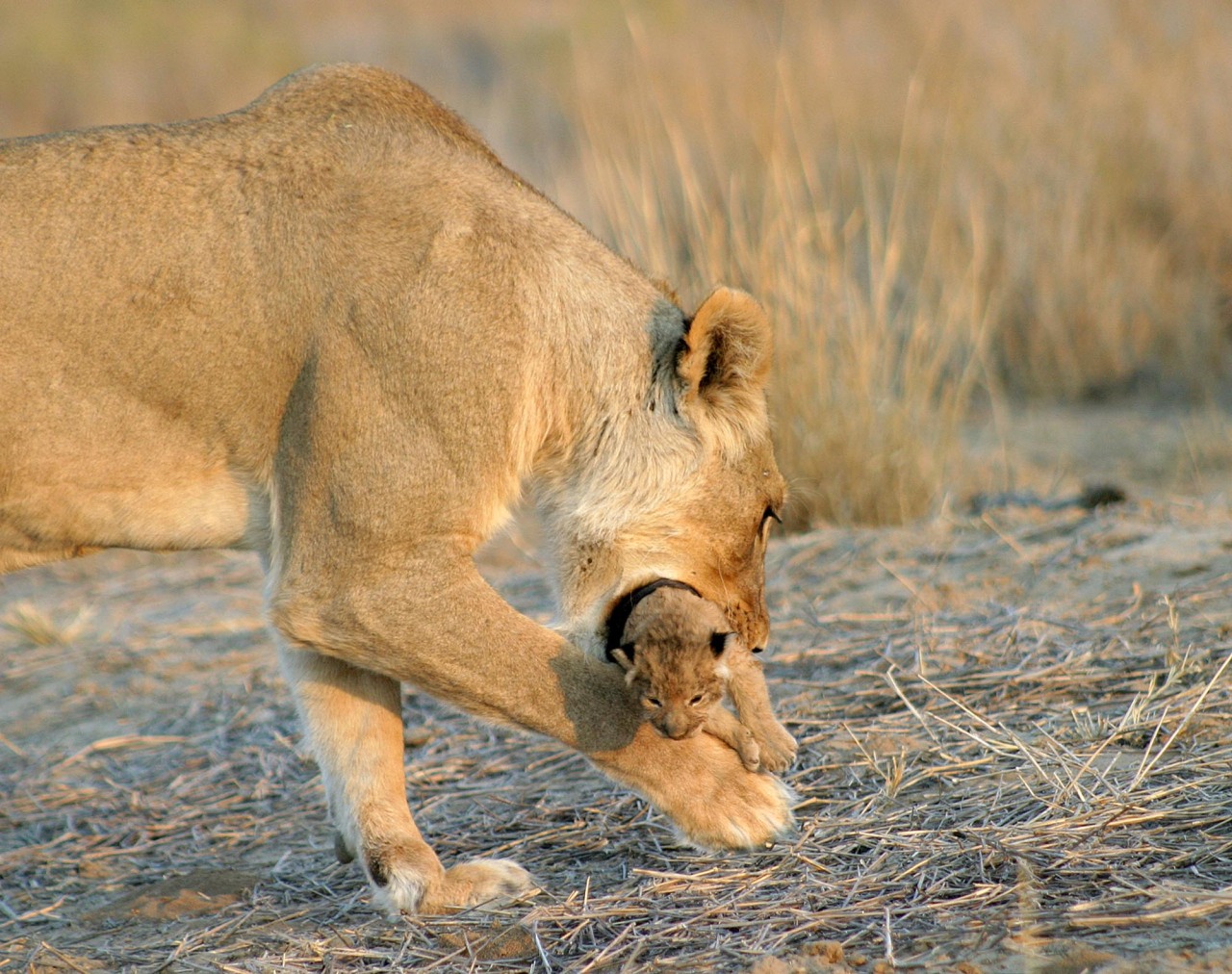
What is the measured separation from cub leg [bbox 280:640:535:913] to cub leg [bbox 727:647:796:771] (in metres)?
0.73

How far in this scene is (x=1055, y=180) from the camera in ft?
33.9

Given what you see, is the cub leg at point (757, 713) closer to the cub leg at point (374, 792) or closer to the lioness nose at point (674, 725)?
the lioness nose at point (674, 725)

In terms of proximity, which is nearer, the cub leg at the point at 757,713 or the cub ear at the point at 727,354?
the cub ear at the point at 727,354

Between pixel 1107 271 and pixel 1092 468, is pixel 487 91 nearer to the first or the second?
pixel 1107 271

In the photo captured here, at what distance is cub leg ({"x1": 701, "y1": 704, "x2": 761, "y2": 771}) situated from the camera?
3.98m

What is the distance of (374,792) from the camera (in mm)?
4070

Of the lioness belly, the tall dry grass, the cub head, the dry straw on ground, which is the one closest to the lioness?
the lioness belly

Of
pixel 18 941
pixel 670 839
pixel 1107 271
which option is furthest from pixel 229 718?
pixel 1107 271

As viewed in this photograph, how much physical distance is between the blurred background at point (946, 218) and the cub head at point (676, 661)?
3.19 m

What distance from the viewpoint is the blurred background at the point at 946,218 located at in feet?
23.7

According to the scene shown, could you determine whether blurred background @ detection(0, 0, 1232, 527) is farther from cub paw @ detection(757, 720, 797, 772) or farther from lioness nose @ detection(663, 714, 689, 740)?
lioness nose @ detection(663, 714, 689, 740)

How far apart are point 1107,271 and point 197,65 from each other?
1770 centimetres

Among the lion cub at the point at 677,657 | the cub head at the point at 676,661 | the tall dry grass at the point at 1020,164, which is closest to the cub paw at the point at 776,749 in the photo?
the lion cub at the point at 677,657

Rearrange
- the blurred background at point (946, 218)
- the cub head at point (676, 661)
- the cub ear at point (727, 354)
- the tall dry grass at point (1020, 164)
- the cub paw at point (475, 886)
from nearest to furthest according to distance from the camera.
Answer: the cub head at point (676, 661), the cub paw at point (475, 886), the cub ear at point (727, 354), the blurred background at point (946, 218), the tall dry grass at point (1020, 164)
